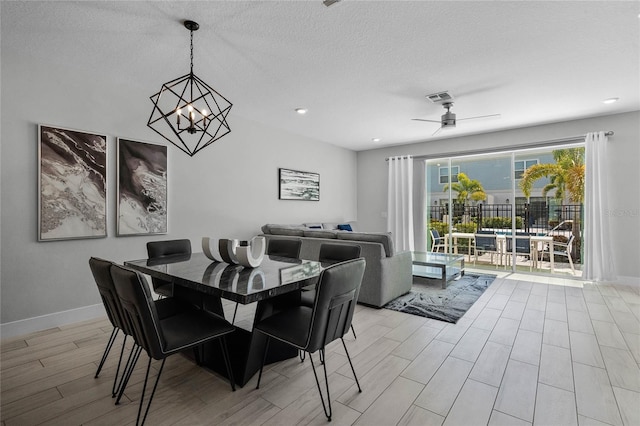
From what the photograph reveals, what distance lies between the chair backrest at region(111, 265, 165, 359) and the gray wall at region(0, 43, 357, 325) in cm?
209

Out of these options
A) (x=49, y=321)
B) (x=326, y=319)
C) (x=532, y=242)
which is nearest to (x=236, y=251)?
(x=326, y=319)

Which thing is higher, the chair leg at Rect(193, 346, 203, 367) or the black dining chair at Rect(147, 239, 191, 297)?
the black dining chair at Rect(147, 239, 191, 297)

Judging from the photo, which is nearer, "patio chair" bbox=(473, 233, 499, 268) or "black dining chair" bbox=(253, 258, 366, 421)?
"black dining chair" bbox=(253, 258, 366, 421)

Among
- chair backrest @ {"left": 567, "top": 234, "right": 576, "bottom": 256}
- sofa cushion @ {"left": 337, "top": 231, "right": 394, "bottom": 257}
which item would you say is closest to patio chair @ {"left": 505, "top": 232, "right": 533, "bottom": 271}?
chair backrest @ {"left": 567, "top": 234, "right": 576, "bottom": 256}

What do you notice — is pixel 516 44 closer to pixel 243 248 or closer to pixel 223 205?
pixel 243 248

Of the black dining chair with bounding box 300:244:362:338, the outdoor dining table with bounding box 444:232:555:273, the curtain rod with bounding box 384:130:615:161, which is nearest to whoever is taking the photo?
the black dining chair with bounding box 300:244:362:338

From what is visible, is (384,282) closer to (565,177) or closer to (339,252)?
(339,252)

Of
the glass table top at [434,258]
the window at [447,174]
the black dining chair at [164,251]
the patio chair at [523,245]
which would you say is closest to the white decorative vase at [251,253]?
the black dining chair at [164,251]

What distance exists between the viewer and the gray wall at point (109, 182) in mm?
2824

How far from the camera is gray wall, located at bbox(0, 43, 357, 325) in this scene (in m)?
2.82

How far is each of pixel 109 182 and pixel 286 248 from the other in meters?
2.08

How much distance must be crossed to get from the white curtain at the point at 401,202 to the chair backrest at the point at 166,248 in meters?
4.60

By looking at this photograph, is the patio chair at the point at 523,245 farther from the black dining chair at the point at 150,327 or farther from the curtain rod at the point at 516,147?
the black dining chair at the point at 150,327

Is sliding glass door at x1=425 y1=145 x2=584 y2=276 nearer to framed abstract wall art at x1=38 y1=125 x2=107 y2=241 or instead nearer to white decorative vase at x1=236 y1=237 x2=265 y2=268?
white decorative vase at x1=236 y1=237 x2=265 y2=268
